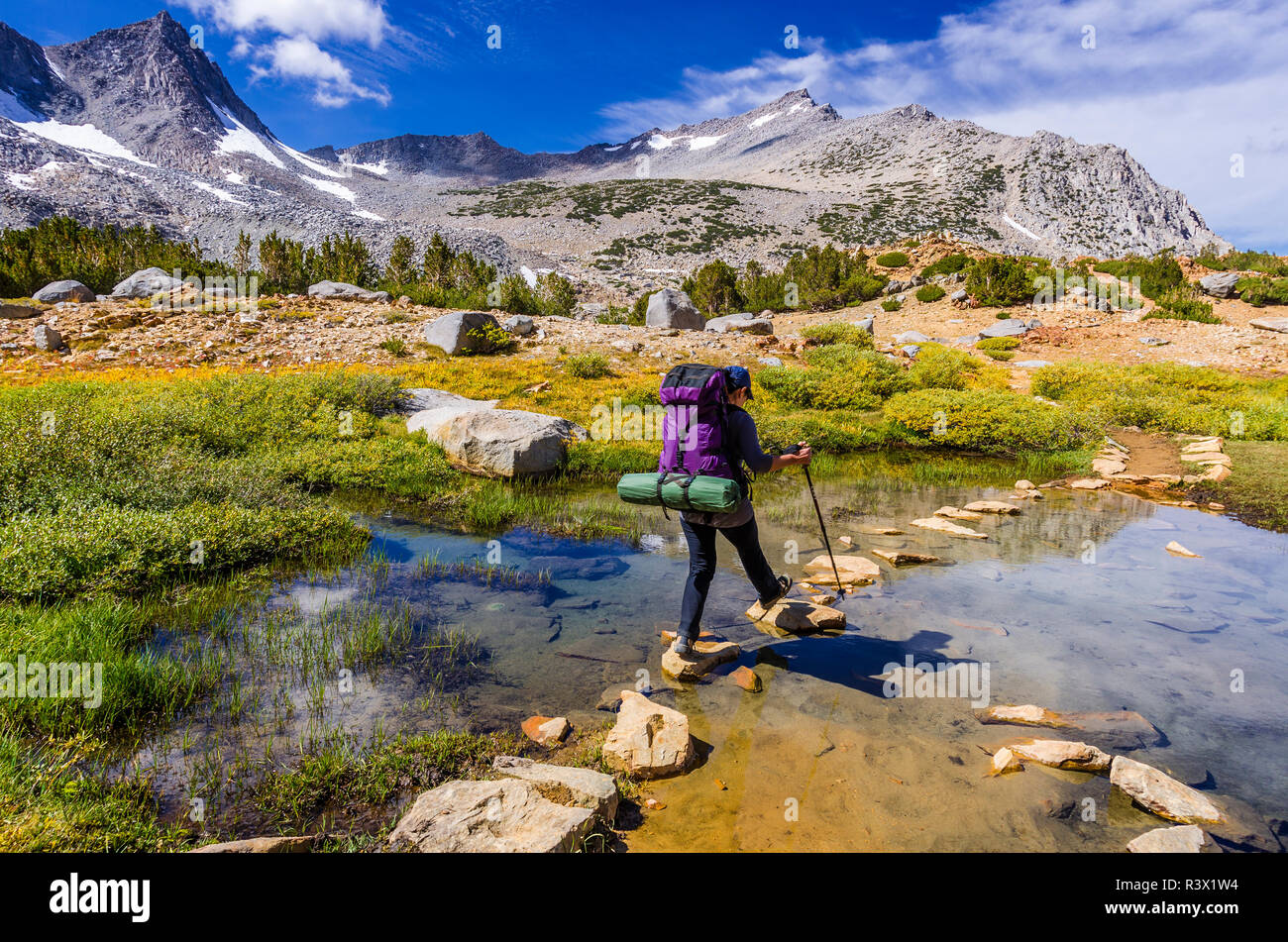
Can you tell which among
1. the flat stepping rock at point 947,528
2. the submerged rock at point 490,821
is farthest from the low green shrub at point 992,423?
the submerged rock at point 490,821

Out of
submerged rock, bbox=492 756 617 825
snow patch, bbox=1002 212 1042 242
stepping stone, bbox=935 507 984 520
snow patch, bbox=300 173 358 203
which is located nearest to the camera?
submerged rock, bbox=492 756 617 825

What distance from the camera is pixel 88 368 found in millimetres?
20312

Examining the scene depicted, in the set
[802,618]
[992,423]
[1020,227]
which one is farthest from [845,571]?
[1020,227]

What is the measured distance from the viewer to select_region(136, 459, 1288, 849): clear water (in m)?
4.19

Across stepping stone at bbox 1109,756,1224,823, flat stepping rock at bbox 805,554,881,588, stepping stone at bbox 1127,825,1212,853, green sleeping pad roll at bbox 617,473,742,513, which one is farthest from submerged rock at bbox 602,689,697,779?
flat stepping rock at bbox 805,554,881,588

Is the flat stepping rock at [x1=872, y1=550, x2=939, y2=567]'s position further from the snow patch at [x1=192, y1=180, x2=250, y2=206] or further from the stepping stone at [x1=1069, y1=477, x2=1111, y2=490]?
the snow patch at [x1=192, y1=180, x2=250, y2=206]

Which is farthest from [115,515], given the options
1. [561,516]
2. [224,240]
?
[224,240]

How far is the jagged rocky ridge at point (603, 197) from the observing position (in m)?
92.8

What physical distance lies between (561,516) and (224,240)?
9553 centimetres

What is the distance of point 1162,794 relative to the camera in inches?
161

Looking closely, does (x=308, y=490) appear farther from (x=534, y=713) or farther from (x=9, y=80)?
(x=9, y=80)

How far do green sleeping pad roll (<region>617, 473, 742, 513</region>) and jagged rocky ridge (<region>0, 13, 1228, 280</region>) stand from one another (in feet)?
269

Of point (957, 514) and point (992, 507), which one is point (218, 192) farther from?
point (992, 507)

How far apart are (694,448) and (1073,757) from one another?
3.82 m
